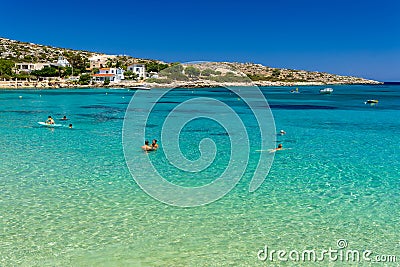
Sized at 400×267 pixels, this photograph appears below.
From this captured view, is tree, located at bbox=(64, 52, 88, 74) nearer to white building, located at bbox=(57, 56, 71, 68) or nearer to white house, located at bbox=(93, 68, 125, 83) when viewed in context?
white building, located at bbox=(57, 56, 71, 68)

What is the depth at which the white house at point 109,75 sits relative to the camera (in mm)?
118394

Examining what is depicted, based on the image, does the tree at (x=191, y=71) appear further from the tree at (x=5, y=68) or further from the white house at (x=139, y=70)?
the white house at (x=139, y=70)

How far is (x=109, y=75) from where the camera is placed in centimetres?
11931

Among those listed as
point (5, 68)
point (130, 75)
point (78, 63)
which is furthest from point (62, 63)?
point (5, 68)

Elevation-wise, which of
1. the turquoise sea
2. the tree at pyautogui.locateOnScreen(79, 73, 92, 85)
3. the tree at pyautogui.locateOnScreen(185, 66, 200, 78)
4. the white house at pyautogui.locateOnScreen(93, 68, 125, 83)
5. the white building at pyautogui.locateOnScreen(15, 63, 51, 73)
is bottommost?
the turquoise sea

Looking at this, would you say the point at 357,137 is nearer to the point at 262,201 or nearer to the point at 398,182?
the point at 398,182

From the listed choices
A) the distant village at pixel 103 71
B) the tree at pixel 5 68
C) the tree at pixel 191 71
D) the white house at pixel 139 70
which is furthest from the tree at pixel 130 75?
the tree at pixel 191 71

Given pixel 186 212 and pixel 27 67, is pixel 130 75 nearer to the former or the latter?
pixel 27 67

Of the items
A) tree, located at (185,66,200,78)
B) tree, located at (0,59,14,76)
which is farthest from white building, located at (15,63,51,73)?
tree, located at (185,66,200,78)

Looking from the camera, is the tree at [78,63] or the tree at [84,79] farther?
the tree at [78,63]

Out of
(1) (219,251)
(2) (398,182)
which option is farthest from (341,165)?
(1) (219,251)

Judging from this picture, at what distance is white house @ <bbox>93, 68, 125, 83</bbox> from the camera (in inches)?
4661

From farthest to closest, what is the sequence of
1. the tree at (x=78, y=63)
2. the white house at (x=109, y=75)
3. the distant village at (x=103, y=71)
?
1. the tree at (x=78, y=63)
2. the white house at (x=109, y=75)
3. the distant village at (x=103, y=71)

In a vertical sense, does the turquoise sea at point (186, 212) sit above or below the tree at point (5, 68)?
below
